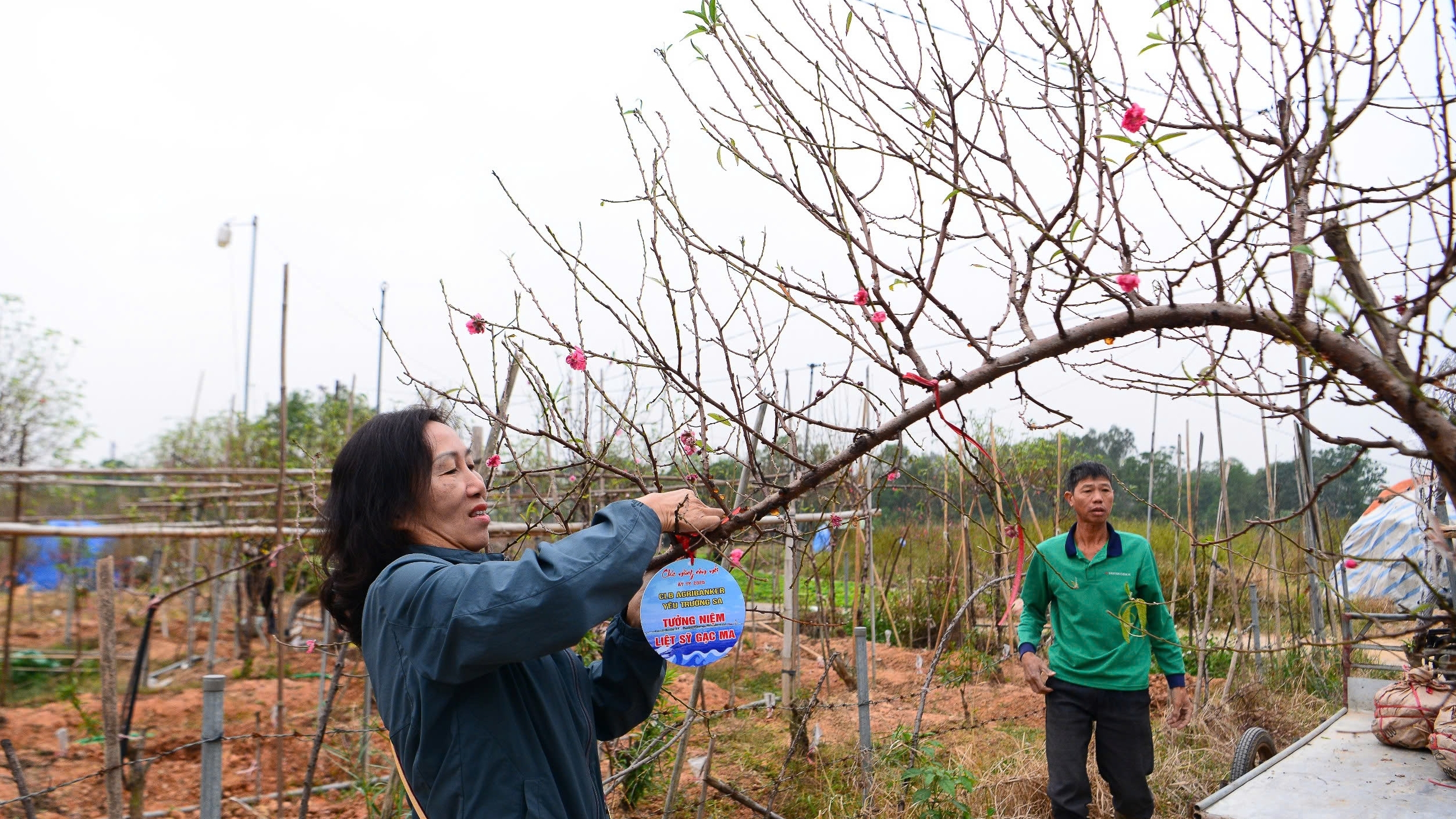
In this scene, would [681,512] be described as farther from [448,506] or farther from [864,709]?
[864,709]

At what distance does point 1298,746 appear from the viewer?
12.0 ft

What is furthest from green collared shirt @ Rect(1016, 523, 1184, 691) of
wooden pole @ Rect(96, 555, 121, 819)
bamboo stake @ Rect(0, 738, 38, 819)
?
bamboo stake @ Rect(0, 738, 38, 819)

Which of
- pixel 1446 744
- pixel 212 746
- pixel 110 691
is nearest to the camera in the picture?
pixel 212 746

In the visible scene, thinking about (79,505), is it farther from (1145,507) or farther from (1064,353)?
(1064,353)

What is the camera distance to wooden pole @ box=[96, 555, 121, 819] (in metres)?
2.46

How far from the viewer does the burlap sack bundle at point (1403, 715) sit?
11.4 feet

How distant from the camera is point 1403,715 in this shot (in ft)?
11.3

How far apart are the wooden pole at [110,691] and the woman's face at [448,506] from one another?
1550mm

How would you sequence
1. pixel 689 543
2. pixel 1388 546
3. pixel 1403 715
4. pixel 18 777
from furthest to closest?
pixel 1388 546 → pixel 1403 715 → pixel 18 777 → pixel 689 543

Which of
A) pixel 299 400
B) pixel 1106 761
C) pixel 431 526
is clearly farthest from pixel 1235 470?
pixel 299 400

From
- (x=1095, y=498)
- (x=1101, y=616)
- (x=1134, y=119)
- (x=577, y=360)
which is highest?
(x=1134, y=119)

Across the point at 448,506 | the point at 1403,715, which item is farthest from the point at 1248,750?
the point at 448,506

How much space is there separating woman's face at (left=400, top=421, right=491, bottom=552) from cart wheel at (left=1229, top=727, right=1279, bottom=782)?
3.68m

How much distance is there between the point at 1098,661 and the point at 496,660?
261 cm
